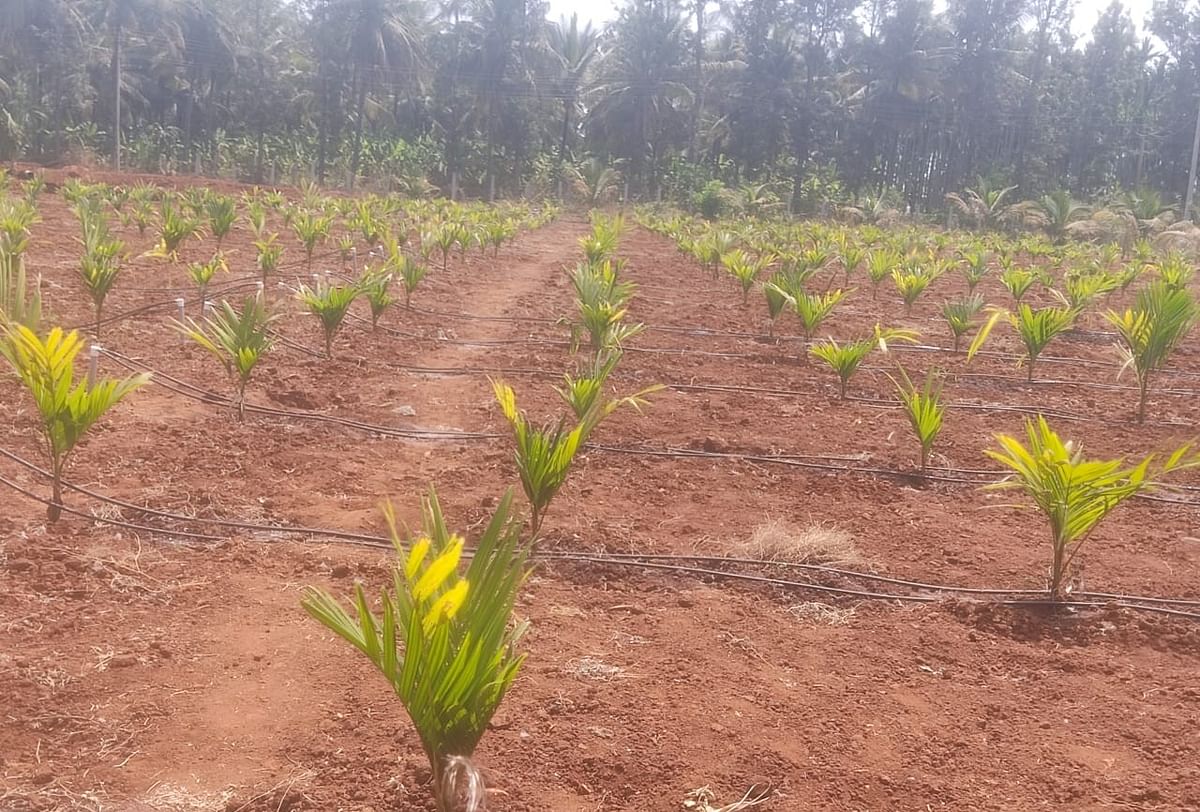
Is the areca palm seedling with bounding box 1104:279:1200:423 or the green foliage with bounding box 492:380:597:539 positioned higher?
the areca palm seedling with bounding box 1104:279:1200:423

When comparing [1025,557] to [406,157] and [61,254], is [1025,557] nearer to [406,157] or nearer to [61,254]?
[61,254]

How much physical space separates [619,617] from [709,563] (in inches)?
23.1

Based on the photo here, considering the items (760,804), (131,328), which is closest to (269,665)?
(760,804)

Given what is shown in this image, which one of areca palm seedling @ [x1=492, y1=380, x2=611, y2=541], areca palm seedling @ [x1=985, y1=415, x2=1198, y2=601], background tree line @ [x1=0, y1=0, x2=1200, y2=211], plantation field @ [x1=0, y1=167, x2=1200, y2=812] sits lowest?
plantation field @ [x1=0, y1=167, x2=1200, y2=812]

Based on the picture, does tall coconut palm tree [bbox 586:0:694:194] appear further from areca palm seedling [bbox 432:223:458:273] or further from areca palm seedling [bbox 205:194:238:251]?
areca palm seedling [bbox 205:194:238:251]

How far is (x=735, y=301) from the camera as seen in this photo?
37.4 feet

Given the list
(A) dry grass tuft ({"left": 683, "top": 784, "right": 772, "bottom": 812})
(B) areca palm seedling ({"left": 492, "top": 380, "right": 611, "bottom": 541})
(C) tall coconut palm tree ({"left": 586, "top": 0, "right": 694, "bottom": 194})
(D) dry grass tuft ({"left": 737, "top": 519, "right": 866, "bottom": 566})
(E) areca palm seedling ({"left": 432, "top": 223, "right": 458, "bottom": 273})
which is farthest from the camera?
(C) tall coconut palm tree ({"left": 586, "top": 0, "right": 694, "bottom": 194})

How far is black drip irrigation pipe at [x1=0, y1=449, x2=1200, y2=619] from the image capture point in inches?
130

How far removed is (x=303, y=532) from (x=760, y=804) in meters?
2.20

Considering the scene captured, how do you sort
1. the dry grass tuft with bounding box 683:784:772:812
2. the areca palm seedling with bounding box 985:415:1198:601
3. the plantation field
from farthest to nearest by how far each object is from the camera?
the areca palm seedling with bounding box 985:415:1198:601 < the plantation field < the dry grass tuft with bounding box 683:784:772:812

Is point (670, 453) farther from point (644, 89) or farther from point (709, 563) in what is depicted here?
point (644, 89)

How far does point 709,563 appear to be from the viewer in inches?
141

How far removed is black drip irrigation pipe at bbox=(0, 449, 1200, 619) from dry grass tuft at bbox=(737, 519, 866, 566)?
0.17ft

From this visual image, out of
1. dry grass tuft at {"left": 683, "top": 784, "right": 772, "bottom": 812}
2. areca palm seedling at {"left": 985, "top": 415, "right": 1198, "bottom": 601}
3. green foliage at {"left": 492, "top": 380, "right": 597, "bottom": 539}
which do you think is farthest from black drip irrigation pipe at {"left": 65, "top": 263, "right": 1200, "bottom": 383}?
dry grass tuft at {"left": 683, "top": 784, "right": 772, "bottom": 812}
